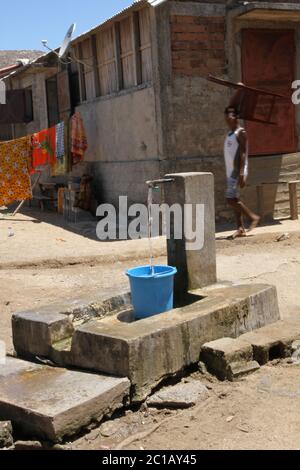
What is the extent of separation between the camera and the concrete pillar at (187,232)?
488 cm

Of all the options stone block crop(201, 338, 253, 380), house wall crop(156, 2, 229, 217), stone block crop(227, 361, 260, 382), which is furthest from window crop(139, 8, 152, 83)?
stone block crop(227, 361, 260, 382)

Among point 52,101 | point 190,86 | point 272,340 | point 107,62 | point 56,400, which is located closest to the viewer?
point 56,400

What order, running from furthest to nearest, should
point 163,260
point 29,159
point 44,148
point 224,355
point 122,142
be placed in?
point 29,159 → point 44,148 → point 122,142 → point 163,260 → point 224,355

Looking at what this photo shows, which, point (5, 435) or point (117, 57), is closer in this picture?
point (5, 435)

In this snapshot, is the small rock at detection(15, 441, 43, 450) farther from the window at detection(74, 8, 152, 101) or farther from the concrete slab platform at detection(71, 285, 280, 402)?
the window at detection(74, 8, 152, 101)

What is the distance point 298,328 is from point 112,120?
740cm

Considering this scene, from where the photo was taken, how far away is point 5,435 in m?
3.47

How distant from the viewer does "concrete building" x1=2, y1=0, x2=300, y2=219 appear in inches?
374

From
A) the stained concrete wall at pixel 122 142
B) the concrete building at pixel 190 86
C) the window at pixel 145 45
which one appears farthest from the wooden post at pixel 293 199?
the window at pixel 145 45

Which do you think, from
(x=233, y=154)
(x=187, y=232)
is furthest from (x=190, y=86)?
(x=187, y=232)

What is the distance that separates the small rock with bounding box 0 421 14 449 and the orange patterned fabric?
10.3 meters

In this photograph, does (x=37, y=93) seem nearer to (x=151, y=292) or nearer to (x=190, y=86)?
(x=190, y=86)

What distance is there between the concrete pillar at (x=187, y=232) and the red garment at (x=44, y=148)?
7964 millimetres

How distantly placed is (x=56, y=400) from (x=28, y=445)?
0.29 meters
